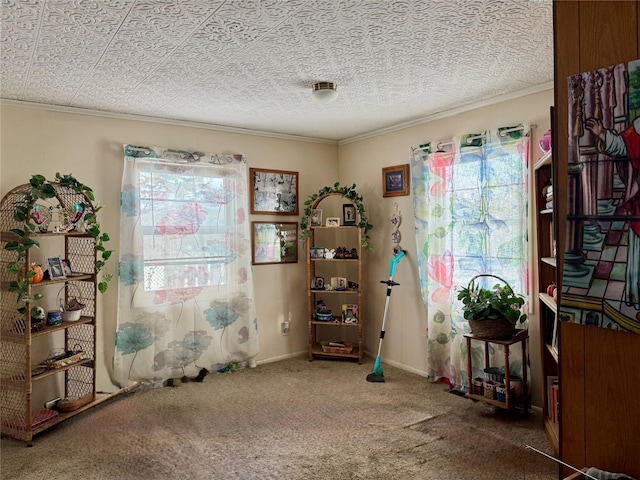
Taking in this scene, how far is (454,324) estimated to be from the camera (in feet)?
11.9

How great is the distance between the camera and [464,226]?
11.8 ft

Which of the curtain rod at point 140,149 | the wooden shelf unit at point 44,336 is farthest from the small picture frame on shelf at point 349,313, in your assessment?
the curtain rod at point 140,149

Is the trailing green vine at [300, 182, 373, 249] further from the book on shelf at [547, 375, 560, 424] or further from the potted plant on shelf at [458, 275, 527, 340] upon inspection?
the book on shelf at [547, 375, 560, 424]

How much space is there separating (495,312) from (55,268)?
10.1 ft

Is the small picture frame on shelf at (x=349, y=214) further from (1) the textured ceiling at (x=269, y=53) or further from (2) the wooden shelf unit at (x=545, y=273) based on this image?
(2) the wooden shelf unit at (x=545, y=273)

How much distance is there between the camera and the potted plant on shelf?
9.99 ft

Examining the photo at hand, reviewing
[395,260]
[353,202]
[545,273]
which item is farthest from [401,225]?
[545,273]

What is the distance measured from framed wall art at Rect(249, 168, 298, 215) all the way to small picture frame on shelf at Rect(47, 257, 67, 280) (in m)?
1.79

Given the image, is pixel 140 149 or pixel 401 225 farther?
pixel 401 225

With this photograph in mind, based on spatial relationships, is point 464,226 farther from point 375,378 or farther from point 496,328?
point 375,378

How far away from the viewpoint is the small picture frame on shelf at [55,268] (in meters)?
3.07

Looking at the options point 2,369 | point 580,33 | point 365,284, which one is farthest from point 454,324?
point 2,369

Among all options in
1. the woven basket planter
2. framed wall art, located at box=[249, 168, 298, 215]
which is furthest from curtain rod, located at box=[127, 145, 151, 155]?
the woven basket planter

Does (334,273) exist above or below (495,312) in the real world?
above
